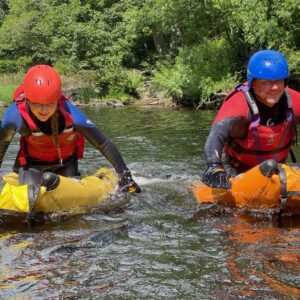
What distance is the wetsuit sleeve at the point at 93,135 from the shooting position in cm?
520

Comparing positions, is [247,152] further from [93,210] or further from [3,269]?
[3,269]

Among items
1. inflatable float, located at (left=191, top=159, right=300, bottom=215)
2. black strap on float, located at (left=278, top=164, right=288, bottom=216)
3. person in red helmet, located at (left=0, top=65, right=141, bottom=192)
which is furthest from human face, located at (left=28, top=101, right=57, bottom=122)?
black strap on float, located at (left=278, top=164, right=288, bottom=216)

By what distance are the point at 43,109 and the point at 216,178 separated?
1.69m

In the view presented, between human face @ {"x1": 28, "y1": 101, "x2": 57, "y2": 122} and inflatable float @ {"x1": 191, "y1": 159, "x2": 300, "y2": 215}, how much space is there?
1692 millimetres

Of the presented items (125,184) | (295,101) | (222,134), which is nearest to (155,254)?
(222,134)

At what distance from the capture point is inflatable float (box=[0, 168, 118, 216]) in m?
4.62

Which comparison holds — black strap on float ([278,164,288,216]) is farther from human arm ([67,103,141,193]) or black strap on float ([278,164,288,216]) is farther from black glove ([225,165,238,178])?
human arm ([67,103,141,193])

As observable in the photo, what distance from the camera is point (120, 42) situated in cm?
2933

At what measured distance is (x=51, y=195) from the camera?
4750mm

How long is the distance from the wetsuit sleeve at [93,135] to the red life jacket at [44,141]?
7cm

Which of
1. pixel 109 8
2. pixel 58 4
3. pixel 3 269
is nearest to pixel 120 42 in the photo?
pixel 109 8

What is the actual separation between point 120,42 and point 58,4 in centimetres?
734

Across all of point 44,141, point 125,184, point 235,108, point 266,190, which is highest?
point 235,108

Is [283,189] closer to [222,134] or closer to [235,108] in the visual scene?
[222,134]
